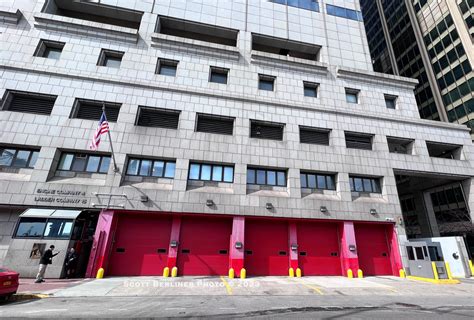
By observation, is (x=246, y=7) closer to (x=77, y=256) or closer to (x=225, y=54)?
(x=225, y=54)

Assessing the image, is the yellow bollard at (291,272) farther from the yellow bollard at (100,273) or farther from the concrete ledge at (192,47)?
the concrete ledge at (192,47)

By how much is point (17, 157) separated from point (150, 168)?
9511 millimetres

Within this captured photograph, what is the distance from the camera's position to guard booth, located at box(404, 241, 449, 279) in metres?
16.8

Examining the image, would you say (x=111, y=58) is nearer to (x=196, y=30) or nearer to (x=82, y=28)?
(x=82, y=28)

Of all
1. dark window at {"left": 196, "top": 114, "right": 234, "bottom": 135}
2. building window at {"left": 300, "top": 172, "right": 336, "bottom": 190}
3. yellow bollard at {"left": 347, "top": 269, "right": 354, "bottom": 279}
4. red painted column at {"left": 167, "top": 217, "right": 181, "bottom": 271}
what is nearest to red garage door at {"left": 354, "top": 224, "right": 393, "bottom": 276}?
yellow bollard at {"left": 347, "top": 269, "right": 354, "bottom": 279}

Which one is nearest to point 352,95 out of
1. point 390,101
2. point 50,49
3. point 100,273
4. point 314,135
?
point 390,101

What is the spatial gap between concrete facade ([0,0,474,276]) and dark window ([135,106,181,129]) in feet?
1.98

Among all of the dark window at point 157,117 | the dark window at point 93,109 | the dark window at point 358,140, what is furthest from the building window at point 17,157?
the dark window at point 358,140

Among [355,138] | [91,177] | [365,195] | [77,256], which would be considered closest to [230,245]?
[77,256]

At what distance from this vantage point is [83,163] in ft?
58.2

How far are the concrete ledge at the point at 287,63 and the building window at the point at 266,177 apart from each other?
11.5 m

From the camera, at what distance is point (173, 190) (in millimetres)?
17609

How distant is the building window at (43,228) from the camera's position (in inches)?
574

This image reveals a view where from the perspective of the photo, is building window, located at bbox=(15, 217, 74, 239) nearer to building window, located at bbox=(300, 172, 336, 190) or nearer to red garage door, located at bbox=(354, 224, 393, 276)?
building window, located at bbox=(300, 172, 336, 190)
